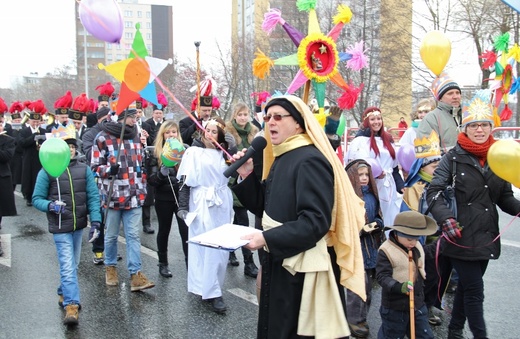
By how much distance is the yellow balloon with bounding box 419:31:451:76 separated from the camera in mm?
6355

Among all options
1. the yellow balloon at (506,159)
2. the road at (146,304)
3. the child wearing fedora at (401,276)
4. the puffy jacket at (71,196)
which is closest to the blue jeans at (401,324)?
the child wearing fedora at (401,276)

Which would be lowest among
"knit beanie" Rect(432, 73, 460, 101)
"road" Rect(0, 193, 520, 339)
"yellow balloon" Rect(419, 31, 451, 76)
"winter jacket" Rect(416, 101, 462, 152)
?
"road" Rect(0, 193, 520, 339)

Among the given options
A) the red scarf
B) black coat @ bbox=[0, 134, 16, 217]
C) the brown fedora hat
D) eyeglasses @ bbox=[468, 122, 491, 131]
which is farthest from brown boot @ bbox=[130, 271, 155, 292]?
eyeglasses @ bbox=[468, 122, 491, 131]

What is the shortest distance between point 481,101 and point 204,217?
2947mm

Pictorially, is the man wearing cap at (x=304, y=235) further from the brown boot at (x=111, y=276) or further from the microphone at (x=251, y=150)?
the brown boot at (x=111, y=276)

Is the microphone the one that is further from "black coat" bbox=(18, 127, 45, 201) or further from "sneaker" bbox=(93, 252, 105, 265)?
"black coat" bbox=(18, 127, 45, 201)

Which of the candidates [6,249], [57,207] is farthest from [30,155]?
[57,207]

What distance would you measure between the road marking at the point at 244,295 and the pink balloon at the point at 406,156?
7.91ft

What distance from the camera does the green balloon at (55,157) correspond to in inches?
207

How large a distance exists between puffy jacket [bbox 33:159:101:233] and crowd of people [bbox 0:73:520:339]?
0.5 inches

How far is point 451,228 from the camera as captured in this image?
432 cm

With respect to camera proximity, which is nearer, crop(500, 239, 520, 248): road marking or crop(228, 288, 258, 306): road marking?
crop(228, 288, 258, 306): road marking

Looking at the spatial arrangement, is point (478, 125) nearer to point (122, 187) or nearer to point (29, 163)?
point (122, 187)

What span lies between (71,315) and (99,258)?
2.22 m
